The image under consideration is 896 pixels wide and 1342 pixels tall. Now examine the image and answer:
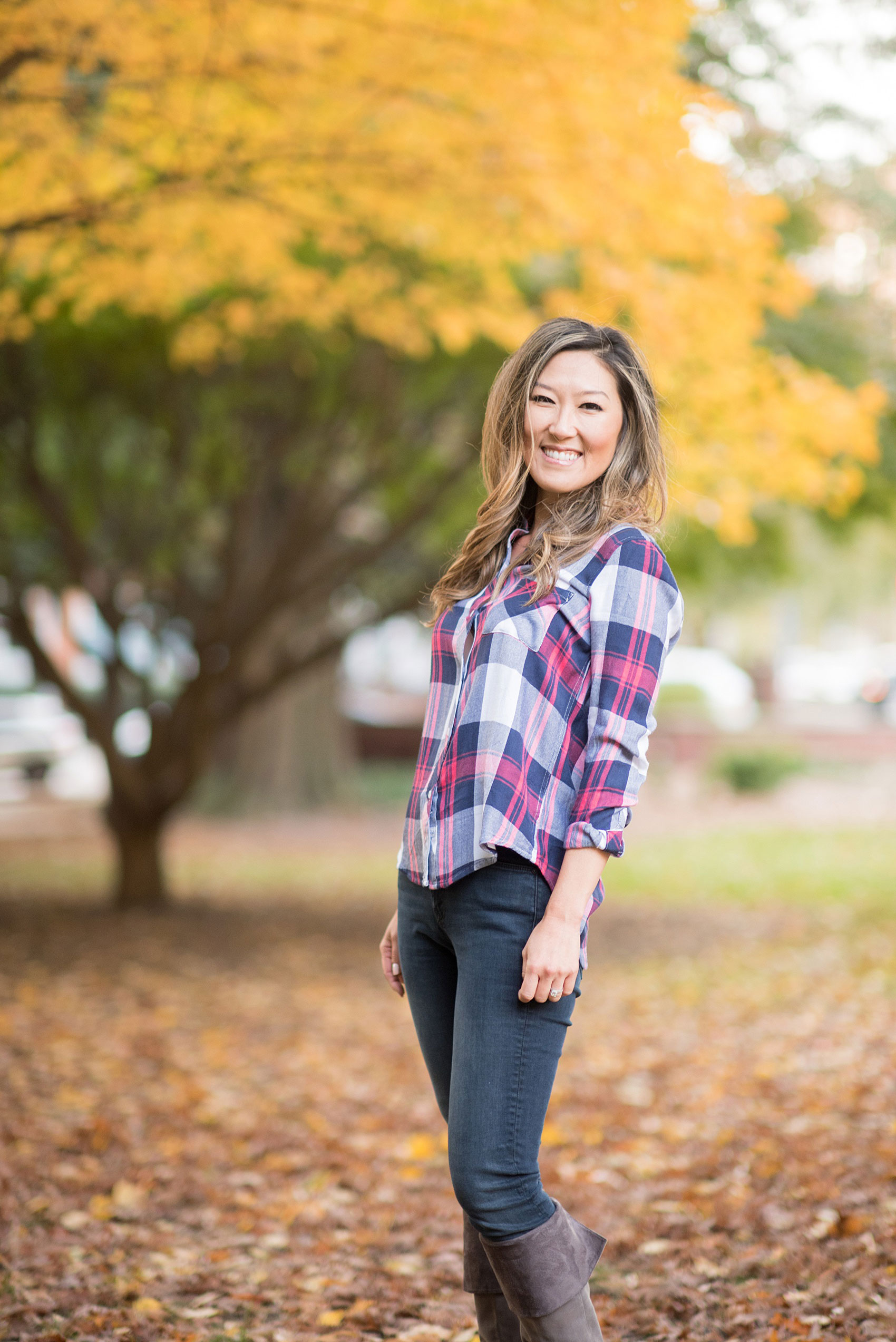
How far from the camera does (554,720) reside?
6.97 ft

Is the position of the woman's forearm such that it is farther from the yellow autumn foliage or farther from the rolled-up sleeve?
the yellow autumn foliage

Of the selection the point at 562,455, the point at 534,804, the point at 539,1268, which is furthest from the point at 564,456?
the point at 539,1268

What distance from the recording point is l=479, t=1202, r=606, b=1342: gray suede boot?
→ 2.10m

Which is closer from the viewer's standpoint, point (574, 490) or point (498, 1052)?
point (498, 1052)

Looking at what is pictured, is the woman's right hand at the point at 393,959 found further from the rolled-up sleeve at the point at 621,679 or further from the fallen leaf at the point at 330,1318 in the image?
the fallen leaf at the point at 330,1318

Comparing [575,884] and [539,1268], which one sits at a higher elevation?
[575,884]

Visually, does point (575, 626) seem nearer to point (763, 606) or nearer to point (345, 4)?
point (345, 4)

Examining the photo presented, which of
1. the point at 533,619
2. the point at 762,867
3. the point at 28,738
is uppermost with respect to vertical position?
the point at 533,619

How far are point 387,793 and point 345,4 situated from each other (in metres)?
13.2

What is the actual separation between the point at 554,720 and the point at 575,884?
0.91 ft

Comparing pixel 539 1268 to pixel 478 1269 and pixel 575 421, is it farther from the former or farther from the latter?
pixel 575 421

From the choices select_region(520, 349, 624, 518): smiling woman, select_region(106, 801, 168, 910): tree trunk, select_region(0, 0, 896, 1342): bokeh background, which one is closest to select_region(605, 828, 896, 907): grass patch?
select_region(0, 0, 896, 1342): bokeh background

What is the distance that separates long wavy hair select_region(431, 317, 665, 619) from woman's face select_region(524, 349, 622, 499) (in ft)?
0.07

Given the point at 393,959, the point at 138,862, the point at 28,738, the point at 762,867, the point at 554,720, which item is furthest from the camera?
the point at 28,738
